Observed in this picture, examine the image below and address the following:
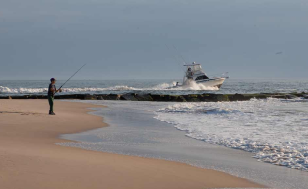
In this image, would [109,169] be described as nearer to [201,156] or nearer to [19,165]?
[19,165]

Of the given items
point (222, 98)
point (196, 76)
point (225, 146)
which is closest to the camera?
point (225, 146)

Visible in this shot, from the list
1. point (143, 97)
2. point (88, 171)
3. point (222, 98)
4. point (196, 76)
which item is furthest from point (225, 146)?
point (196, 76)

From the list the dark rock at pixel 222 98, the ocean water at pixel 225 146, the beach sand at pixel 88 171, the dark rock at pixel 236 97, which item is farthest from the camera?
the dark rock at pixel 236 97

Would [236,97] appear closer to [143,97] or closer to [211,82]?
[143,97]

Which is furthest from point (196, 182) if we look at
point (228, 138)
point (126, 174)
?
point (228, 138)

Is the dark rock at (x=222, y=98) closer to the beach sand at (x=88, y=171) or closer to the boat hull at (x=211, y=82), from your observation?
the boat hull at (x=211, y=82)

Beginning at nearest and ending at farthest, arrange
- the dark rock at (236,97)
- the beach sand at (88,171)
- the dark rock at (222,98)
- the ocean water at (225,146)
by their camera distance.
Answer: the beach sand at (88,171) → the ocean water at (225,146) → the dark rock at (222,98) → the dark rock at (236,97)

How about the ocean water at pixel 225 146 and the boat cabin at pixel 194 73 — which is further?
the boat cabin at pixel 194 73

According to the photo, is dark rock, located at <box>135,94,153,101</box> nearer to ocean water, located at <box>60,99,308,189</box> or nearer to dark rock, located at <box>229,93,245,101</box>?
dark rock, located at <box>229,93,245,101</box>

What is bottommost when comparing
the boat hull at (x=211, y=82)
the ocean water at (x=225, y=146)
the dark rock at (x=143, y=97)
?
the ocean water at (x=225, y=146)

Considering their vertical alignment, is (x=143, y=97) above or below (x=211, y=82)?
below

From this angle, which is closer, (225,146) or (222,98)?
(225,146)

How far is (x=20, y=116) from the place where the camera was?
14.8 metres

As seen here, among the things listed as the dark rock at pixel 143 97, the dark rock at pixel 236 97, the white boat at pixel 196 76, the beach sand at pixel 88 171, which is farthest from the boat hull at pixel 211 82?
the beach sand at pixel 88 171
